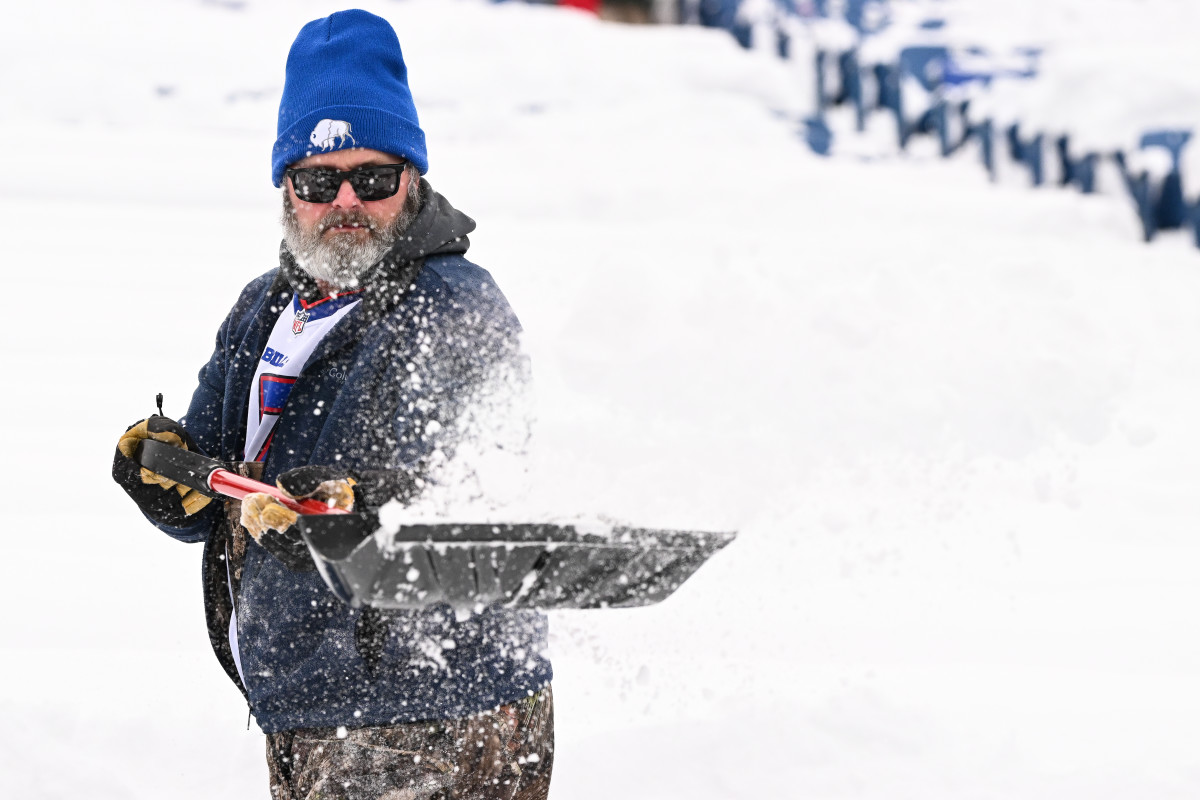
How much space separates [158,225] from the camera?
6336mm

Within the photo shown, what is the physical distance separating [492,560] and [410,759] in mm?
467

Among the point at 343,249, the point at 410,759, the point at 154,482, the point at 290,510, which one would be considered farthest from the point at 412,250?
the point at 410,759

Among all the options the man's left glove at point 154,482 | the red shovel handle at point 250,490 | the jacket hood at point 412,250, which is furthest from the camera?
the man's left glove at point 154,482

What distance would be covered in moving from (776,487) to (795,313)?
44.6 inches

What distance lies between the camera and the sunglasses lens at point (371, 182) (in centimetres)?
207

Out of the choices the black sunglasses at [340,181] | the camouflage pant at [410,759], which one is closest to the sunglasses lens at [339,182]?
the black sunglasses at [340,181]

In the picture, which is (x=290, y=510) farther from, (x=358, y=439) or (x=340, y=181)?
(x=340, y=181)

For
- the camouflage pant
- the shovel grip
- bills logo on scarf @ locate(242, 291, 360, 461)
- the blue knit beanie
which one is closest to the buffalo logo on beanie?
the blue knit beanie

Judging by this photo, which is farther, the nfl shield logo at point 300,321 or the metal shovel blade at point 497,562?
the nfl shield logo at point 300,321

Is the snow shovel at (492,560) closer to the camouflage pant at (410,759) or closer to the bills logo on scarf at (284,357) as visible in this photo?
the bills logo on scarf at (284,357)

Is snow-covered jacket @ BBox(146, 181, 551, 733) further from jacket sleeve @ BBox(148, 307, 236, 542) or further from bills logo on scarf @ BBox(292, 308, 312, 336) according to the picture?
jacket sleeve @ BBox(148, 307, 236, 542)

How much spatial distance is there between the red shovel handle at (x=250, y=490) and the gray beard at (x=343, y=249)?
1.18ft

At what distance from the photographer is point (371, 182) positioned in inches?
81.5

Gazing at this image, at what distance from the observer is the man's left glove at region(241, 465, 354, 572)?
171 cm
